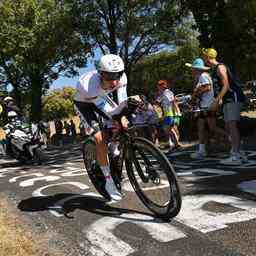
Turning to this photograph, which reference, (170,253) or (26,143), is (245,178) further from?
(26,143)

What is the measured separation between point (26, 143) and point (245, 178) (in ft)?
27.1

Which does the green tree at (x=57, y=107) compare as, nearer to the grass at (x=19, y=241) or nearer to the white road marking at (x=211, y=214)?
the grass at (x=19, y=241)

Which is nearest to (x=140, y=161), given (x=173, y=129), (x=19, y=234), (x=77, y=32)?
(x=19, y=234)

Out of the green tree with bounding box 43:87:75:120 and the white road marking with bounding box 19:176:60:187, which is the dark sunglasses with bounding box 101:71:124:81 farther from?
the green tree with bounding box 43:87:75:120

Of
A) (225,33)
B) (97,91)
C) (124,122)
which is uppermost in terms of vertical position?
(225,33)

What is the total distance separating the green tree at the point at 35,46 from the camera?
32.4 metres

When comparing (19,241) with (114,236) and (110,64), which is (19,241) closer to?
(114,236)

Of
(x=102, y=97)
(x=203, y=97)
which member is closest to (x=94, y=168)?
(x=102, y=97)

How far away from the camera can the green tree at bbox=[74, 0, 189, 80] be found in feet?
97.1

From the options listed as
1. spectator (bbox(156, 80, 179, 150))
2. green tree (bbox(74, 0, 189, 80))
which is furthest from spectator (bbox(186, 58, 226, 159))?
green tree (bbox(74, 0, 189, 80))

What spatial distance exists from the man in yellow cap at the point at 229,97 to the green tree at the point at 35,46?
2189cm

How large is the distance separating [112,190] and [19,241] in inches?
58.7

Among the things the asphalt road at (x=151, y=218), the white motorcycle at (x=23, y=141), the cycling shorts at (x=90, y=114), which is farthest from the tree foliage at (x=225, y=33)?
the cycling shorts at (x=90, y=114)

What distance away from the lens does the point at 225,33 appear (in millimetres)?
18281
